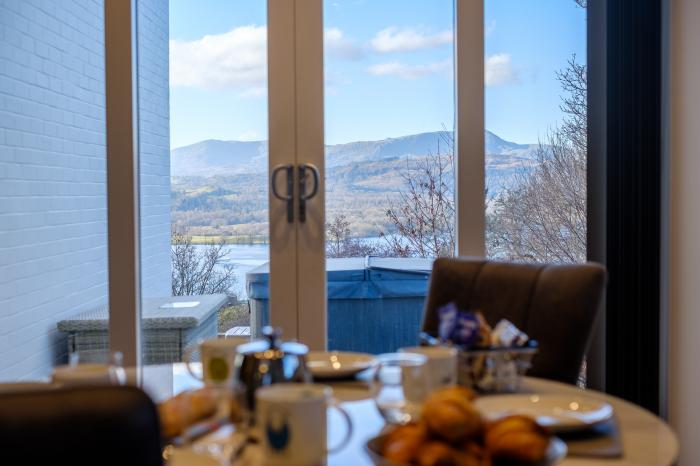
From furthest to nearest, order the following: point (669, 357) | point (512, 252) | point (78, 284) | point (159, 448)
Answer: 1. point (78, 284)
2. point (512, 252)
3. point (669, 357)
4. point (159, 448)

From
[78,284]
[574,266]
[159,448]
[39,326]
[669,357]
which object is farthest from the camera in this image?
[78,284]

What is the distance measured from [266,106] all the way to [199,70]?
304 mm

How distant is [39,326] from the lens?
333 centimetres

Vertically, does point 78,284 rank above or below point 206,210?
below

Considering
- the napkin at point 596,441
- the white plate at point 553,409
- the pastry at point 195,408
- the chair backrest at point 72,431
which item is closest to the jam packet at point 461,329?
the white plate at point 553,409

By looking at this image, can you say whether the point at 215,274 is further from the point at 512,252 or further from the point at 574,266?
the point at 574,266

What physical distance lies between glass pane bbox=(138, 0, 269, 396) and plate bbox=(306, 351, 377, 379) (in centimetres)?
120

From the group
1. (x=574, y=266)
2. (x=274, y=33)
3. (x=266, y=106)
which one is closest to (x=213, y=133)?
(x=266, y=106)

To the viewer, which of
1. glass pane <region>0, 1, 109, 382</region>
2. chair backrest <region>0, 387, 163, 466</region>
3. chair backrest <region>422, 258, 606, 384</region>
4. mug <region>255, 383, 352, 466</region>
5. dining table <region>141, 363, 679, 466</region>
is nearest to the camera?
chair backrest <region>0, 387, 163, 466</region>

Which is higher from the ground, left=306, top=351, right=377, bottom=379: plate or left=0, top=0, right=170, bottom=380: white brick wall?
left=0, top=0, right=170, bottom=380: white brick wall

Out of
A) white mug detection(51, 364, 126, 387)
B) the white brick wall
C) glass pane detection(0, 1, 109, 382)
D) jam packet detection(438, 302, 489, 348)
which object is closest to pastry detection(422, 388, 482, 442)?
jam packet detection(438, 302, 489, 348)

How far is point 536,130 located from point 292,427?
7.29 ft

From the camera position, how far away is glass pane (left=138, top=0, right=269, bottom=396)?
2.85m

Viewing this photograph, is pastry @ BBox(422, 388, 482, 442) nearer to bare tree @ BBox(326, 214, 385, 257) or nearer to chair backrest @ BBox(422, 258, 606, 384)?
chair backrest @ BBox(422, 258, 606, 384)
